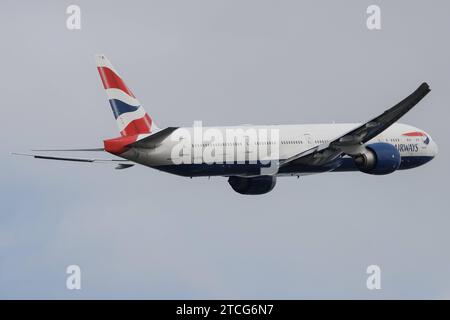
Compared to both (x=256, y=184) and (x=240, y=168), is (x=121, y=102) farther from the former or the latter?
(x=256, y=184)

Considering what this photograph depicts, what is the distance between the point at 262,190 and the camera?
96.9 metres

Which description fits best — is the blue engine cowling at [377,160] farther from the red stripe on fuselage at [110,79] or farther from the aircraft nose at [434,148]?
the red stripe on fuselage at [110,79]

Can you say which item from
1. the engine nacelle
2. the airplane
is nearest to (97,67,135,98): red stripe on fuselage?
the airplane

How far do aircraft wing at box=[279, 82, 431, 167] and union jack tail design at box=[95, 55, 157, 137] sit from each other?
415 inches

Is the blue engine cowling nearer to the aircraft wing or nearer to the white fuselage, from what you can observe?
the aircraft wing

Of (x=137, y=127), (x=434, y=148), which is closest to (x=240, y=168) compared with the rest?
(x=137, y=127)

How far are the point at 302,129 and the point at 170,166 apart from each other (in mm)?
11824

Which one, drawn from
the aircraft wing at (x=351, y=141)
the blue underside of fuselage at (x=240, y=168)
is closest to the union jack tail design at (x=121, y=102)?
the blue underside of fuselage at (x=240, y=168)

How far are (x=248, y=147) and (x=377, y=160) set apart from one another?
30.9ft

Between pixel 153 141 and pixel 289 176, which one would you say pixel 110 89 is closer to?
pixel 153 141

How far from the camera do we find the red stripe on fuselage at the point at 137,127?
9138cm

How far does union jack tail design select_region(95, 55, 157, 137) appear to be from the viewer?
9188 centimetres

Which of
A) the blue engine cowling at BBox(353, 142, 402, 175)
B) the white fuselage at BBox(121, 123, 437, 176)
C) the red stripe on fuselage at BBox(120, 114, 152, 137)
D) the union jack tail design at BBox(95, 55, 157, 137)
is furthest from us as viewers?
the blue engine cowling at BBox(353, 142, 402, 175)

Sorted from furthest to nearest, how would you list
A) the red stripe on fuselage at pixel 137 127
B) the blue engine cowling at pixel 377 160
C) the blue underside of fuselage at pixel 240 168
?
1. the blue engine cowling at pixel 377 160
2. the red stripe on fuselage at pixel 137 127
3. the blue underside of fuselage at pixel 240 168
